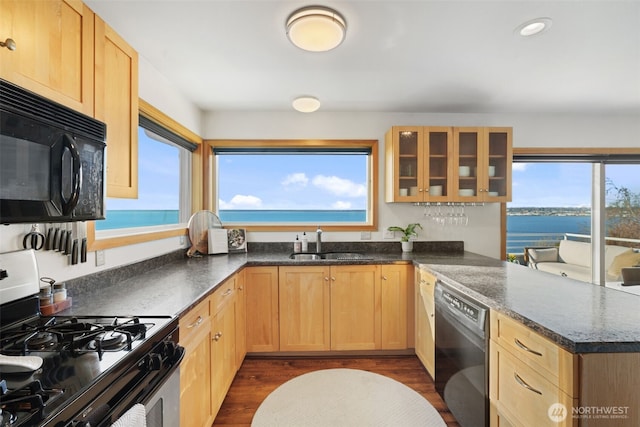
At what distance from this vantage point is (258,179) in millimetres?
3268

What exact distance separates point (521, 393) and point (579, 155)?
124 inches

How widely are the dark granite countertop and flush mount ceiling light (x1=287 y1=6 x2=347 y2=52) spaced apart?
1.52 m

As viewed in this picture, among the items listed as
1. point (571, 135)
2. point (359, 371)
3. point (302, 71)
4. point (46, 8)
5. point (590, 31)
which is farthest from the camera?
point (571, 135)

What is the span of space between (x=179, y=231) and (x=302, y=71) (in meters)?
1.79

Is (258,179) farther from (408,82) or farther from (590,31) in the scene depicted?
(590,31)

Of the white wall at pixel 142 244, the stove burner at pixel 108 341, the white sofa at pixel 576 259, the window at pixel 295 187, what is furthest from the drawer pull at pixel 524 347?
the white sofa at pixel 576 259

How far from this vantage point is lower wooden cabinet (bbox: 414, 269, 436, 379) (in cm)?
220

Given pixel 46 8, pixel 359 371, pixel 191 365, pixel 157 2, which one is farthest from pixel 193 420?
pixel 157 2

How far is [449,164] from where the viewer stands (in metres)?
2.81

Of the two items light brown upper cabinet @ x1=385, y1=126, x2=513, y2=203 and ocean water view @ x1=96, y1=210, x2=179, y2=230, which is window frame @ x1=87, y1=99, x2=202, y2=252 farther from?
light brown upper cabinet @ x1=385, y1=126, x2=513, y2=203

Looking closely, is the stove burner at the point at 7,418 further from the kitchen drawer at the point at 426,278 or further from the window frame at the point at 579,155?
the window frame at the point at 579,155

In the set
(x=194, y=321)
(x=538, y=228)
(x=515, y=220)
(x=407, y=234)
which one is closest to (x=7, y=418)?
(x=194, y=321)

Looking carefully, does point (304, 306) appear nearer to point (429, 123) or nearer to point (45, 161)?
point (45, 161)

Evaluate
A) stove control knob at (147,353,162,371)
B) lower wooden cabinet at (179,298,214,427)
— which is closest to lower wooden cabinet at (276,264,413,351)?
lower wooden cabinet at (179,298,214,427)
